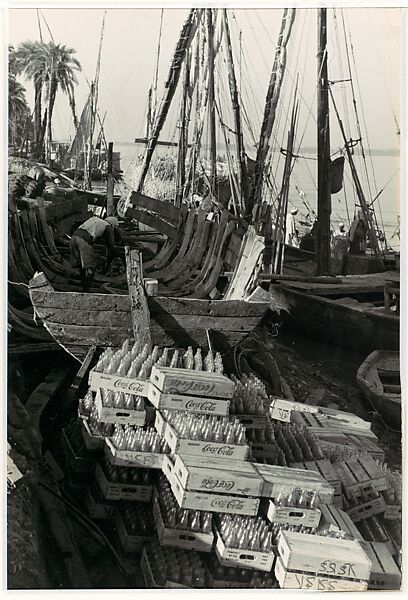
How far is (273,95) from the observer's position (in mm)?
5332

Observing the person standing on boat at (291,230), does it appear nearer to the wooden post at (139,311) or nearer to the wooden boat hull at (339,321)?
the wooden boat hull at (339,321)

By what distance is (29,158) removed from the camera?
16.9ft

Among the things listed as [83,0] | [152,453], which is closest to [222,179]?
[83,0]

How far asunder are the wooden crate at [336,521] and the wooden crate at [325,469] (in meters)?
0.19

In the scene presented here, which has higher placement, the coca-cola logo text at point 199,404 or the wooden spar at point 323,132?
the wooden spar at point 323,132

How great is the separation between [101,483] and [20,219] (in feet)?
8.58

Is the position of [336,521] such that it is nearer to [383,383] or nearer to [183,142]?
[383,383]

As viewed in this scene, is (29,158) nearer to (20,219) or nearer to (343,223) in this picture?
(20,219)

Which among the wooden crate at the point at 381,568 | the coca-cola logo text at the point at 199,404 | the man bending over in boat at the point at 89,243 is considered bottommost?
the wooden crate at the point at 381,568

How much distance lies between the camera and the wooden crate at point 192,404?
3.95 metres

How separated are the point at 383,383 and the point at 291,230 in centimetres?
274

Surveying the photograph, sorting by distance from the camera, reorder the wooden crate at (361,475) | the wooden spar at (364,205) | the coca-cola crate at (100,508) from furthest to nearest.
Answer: the wooden spar at (364,205)
the wooden crate at (361,475)
the coca-cola crate at (100,508)

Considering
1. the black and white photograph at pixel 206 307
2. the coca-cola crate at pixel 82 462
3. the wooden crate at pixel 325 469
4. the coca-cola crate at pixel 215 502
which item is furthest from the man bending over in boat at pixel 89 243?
the coca-cola crate at pixel 215 502

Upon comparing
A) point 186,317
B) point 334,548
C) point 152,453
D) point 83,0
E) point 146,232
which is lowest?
point 334,548
